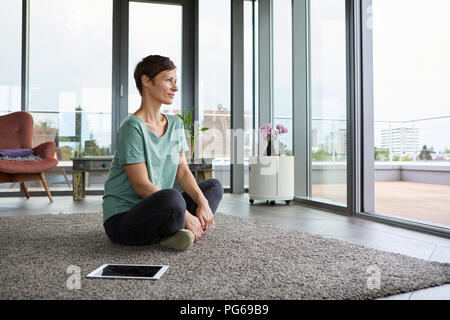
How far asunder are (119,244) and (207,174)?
2.43 m

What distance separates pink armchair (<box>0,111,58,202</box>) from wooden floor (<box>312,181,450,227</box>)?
2637mm

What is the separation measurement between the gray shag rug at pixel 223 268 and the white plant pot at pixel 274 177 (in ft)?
4.60

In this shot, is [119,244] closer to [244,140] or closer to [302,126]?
[302,126]

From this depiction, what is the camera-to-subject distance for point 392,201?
310 centimetres

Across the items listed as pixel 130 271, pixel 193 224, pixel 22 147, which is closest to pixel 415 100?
pixel 193 224

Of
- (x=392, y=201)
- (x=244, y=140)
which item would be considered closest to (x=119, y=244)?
(x=392, y=201)

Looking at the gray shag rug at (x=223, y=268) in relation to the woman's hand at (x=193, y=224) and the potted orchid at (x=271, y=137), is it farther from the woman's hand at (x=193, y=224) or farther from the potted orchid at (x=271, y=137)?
the potted orchid at (x=271, y=137)

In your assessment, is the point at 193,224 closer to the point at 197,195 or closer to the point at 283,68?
the point at 197,195

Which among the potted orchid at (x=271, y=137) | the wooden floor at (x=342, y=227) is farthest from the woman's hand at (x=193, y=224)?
the potted orchid at (x=271, y=137)

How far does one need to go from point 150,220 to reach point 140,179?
0.17 m

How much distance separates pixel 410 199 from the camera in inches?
122

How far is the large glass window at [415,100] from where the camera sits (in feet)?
7.32

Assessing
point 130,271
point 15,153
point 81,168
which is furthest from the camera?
point 81,168

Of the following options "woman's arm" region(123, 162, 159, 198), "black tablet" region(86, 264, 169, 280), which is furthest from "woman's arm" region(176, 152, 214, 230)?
"black tablet" region(86, 264, 169, 280)
